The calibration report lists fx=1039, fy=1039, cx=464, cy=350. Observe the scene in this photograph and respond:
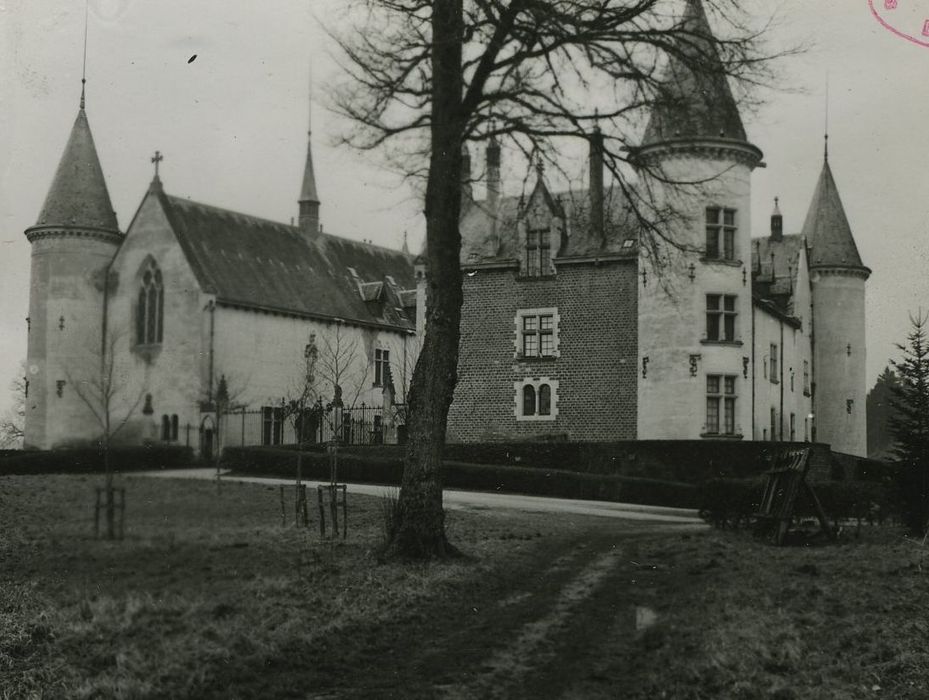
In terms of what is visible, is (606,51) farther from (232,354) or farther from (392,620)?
(232,354)

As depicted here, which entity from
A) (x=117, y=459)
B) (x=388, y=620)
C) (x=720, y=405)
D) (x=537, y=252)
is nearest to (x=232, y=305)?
(x=537, y=252)

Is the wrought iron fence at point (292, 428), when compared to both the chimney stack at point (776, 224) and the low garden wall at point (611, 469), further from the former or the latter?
the chimney stack at point (776, 224)

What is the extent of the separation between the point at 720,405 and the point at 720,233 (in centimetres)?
601

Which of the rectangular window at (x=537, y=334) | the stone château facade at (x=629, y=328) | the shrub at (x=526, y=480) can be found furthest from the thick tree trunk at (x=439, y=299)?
the rectangular window at (x=537, y=334)

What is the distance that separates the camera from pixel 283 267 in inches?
1972

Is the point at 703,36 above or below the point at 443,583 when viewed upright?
above

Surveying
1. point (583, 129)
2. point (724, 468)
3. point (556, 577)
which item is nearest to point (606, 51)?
point (583, 129)

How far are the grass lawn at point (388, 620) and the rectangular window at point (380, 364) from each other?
39.8m

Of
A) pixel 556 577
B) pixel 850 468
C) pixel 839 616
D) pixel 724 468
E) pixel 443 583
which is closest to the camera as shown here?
pixel 839 616

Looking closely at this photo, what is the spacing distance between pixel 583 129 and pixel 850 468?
2951 centimetres

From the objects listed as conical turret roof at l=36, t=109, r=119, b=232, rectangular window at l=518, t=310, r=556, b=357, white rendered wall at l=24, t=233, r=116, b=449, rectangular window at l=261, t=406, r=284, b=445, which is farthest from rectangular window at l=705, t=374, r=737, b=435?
conical turret roof at l=36, t=109, r=119, b=232

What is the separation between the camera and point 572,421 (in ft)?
124

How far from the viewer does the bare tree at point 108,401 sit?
891 cm

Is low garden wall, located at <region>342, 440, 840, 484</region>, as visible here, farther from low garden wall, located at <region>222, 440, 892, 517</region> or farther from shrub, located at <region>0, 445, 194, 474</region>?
shrub, located at <region>0, 445, 194, 474</region>
